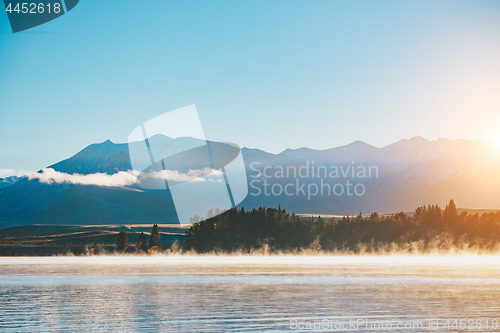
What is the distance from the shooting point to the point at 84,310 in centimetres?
3725

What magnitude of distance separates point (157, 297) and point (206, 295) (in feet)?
16.0

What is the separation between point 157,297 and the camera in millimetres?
45188

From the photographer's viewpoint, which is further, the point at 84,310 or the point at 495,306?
the point at 495,306

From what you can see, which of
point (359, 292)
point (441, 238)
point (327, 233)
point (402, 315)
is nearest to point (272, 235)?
point (327, 233)

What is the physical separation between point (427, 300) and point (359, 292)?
7.73 metres

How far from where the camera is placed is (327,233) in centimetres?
19200

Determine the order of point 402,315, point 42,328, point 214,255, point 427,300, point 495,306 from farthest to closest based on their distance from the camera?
point 214,255 < point 427,300 < point 495,306 < point 402,315 < point 42,328

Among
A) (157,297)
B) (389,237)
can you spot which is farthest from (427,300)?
(389,237)

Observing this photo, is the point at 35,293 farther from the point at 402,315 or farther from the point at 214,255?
the point at 214,255

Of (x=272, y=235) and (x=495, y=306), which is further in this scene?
(x=272, y=235)

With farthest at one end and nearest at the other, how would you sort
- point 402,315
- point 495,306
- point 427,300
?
point 427,300, point 495,306, point 402,315

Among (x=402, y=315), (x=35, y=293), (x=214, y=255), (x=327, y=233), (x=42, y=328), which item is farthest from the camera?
(x=327, y=233)

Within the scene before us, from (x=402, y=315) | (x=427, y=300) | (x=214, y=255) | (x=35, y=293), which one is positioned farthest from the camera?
(x=214, y=255)

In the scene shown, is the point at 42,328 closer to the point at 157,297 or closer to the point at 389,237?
the point at 157,297
